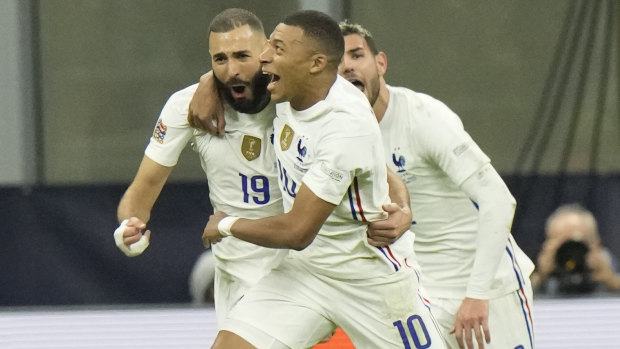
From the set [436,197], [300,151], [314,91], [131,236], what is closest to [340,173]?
[300,151]

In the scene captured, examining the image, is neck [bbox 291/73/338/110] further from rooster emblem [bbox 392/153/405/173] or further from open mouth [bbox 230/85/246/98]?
rooster emblem [bbox 392/153/405/173]

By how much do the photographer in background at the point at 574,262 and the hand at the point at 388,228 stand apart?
255cm

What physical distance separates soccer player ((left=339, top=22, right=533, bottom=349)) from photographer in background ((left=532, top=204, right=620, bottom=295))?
1.81 m

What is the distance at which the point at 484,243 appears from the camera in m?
3.88

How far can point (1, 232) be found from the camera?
673 cm

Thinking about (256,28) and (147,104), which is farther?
(147,104)

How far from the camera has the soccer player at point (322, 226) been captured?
343 centimetres

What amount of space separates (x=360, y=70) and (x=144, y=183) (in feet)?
2.74

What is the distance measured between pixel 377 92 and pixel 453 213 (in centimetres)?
50

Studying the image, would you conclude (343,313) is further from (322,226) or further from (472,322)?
(472,322)

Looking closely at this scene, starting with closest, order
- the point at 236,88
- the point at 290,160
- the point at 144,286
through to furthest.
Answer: the point at 290,160, the point at 236,88, the point at 144,286

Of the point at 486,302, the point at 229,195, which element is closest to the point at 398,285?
the point at 486,302

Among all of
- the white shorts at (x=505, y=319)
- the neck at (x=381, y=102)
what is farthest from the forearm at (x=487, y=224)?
the neck at (x=381, y=102)

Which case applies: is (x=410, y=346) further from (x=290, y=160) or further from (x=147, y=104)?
(x=147, y=104)
